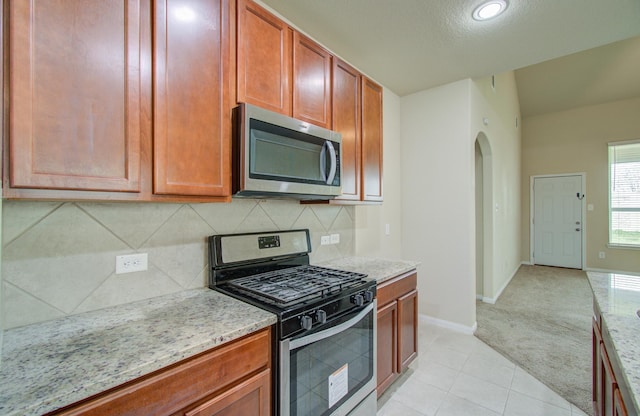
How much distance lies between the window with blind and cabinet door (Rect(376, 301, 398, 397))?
6.22 meters

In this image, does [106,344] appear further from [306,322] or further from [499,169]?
[499,169]

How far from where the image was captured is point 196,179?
4.25 ft

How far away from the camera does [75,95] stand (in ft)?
3.24

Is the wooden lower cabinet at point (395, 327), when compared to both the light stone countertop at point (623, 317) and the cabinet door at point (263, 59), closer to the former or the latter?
the light stone countertop at point (623, 317)

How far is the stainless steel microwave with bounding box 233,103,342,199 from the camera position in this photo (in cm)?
140

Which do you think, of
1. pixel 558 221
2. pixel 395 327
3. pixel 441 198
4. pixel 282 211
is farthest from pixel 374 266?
pixel 558 221

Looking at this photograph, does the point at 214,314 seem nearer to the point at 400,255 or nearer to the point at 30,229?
the point at 30,229

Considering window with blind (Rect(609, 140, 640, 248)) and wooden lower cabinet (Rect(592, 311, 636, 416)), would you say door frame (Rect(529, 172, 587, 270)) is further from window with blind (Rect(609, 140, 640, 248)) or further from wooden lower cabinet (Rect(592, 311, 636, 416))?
wooden lower cabinet (Rect(592, 311, 636, 416))

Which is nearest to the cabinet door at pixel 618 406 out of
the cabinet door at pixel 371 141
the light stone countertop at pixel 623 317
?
the light stone countertop at pixel 623 317

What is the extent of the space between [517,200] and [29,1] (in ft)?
24.1

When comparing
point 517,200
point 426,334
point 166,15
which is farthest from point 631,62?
point 166,15

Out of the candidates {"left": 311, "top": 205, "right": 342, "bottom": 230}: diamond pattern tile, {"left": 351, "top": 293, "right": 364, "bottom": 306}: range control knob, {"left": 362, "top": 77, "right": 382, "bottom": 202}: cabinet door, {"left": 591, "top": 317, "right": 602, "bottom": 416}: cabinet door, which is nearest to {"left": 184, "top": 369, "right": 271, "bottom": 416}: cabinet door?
{"left": 351, "top": 293, "right": 364, "bottom": 306}: range control knob

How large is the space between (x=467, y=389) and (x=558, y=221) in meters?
5.82

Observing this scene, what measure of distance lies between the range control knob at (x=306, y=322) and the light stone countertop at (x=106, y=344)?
0.46ft
